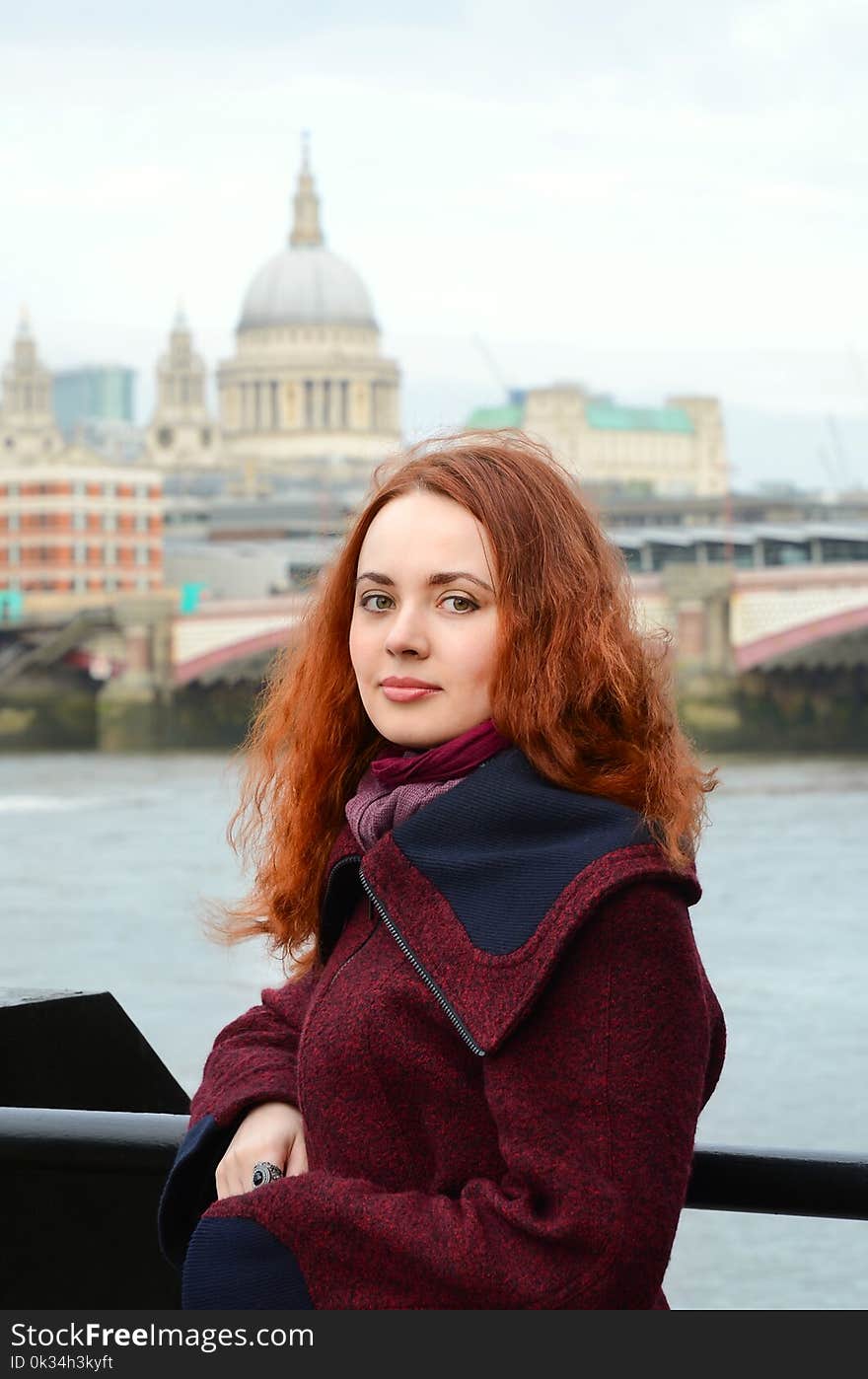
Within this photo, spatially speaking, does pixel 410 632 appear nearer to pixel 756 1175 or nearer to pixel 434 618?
pixel 434 618

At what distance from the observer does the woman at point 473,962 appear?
0.48 meters

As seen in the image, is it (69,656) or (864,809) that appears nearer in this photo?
(864,809)

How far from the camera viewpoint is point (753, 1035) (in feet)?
19.3

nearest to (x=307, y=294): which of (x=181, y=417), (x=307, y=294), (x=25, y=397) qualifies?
(x=307, y=294)

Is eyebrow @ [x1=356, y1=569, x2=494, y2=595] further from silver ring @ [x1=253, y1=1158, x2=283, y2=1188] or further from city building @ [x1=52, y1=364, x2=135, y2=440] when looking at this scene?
city building @ [x1=52, y1=364, x2=135, y2=440]

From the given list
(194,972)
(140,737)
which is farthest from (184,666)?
(194,972)

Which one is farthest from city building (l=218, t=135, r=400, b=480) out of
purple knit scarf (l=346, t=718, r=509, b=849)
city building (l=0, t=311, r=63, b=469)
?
purple knit scarf (l=346, t=718, r=509, b=849)

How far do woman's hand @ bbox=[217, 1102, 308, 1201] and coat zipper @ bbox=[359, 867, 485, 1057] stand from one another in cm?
7

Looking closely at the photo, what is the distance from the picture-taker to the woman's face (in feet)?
1.84

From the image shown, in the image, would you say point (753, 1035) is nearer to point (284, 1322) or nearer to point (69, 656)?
point (284, 1322)

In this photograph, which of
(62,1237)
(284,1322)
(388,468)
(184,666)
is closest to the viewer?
(284,1322)

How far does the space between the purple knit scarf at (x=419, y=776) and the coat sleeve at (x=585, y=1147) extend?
0.25 ft

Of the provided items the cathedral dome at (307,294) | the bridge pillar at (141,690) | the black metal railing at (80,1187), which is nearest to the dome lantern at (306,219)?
the cathedral dome at (307,294)

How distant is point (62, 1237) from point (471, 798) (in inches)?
12.1
